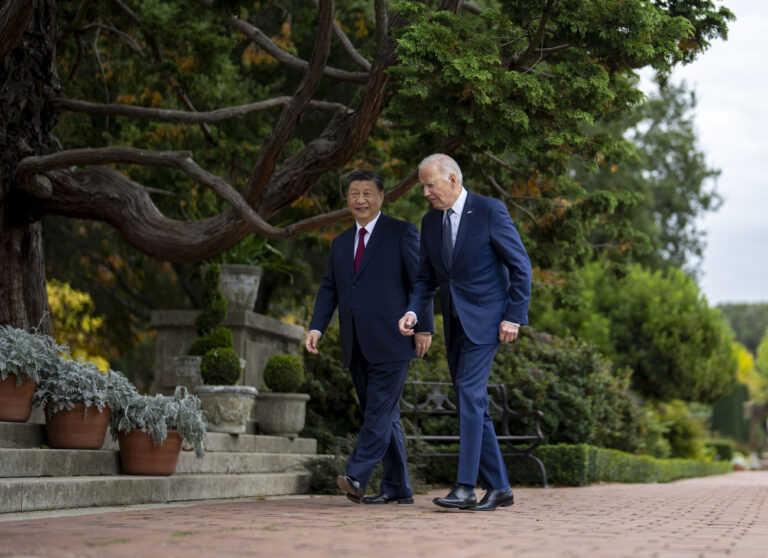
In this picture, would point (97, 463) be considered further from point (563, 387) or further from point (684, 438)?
point (684, 438)

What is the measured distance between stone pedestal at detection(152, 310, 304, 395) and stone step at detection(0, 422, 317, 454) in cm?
108

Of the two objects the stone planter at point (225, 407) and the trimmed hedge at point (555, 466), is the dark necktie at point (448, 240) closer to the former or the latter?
the stone planter at point (225, 407)

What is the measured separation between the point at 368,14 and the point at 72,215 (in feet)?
18.4

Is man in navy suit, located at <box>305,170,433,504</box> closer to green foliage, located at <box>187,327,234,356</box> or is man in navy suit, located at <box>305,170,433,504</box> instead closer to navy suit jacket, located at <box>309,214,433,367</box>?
navy suit jacket, located at <box>309,214,433,367</box>

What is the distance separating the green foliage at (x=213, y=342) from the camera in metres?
9.52

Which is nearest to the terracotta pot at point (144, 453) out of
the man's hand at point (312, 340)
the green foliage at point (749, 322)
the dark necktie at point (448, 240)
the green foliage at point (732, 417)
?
the man's hand at point (312, 340)

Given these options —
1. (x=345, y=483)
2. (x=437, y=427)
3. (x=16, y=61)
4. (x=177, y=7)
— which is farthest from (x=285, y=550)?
(x=177, y=7)

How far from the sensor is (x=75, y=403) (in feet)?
20.7

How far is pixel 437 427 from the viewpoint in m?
11.5

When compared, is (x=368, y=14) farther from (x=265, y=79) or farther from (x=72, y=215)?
(x=72, y=215)

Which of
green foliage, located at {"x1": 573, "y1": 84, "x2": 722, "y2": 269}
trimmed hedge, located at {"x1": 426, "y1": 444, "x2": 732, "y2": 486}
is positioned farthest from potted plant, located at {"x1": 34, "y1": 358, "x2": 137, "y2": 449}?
green foliage, located at {"x1": 573, "y1": 84, "x2": 722, "y2": 269}

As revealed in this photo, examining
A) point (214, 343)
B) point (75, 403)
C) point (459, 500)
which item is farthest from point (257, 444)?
point (459, 500)

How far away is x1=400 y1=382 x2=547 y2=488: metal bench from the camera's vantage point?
10352 mm

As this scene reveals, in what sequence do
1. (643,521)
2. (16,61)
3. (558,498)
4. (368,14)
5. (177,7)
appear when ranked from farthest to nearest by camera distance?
Result: (368,14) → (177,7) → (16,61) → (558,498) → (643,521)
